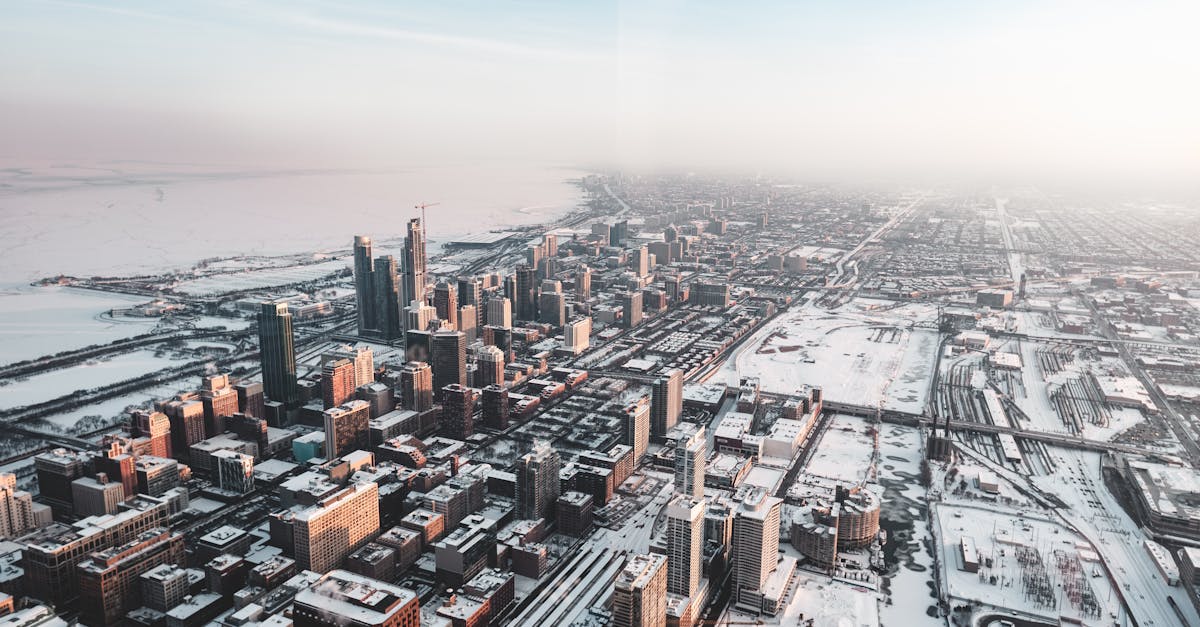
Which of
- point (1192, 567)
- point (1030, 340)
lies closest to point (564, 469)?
point (1192, 567)

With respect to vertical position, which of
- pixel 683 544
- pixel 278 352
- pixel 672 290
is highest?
pixel 278 352

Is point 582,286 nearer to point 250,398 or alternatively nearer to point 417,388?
point 417,388

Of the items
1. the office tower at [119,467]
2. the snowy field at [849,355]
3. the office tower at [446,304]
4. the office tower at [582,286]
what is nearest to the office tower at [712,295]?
the snowy field at [849,355]

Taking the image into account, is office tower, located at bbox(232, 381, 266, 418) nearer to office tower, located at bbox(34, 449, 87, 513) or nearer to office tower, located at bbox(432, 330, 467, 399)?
office tower, located at bbox(34, 449, 87, 513)

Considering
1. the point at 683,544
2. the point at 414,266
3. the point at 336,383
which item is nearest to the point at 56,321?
the point at 414,266

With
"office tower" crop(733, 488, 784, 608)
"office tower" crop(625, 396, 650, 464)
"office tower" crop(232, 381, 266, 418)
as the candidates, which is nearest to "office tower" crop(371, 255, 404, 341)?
"office tower" crop(232, 381, 266, 418)

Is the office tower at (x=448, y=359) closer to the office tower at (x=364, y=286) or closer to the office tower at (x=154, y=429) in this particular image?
the office tower at (x=154, y=429)

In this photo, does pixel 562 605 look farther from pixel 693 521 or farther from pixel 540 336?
pixel 540 336
